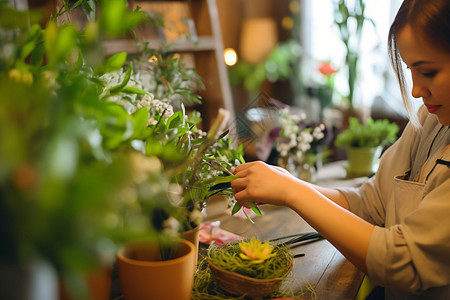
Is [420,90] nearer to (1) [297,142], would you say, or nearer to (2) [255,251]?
(2) [255,251]

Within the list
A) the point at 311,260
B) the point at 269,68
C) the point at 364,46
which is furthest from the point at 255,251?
the point at 269,68

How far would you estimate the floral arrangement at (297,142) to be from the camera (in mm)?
1599

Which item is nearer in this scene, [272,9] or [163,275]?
[163,275]

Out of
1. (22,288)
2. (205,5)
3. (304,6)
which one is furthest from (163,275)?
(304,6)

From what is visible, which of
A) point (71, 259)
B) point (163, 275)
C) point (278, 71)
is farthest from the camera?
point (278, 71)

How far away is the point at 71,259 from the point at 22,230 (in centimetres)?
6

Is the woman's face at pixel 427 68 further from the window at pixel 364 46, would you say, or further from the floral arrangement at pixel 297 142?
the window at pixel 364 46

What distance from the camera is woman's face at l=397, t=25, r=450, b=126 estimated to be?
89cm

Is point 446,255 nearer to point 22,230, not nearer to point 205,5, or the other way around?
point 22,230

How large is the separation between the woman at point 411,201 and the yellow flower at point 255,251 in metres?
0.10

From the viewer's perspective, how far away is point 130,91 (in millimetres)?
861

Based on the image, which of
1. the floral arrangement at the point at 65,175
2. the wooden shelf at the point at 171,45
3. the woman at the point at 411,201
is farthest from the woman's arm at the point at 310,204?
the wooden shelf at the point at 171,45

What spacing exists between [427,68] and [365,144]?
39.4 inches

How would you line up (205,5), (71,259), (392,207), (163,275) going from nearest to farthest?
1. (71,259)
2. (163,275)
3. (392,207)
4. (205,5)
